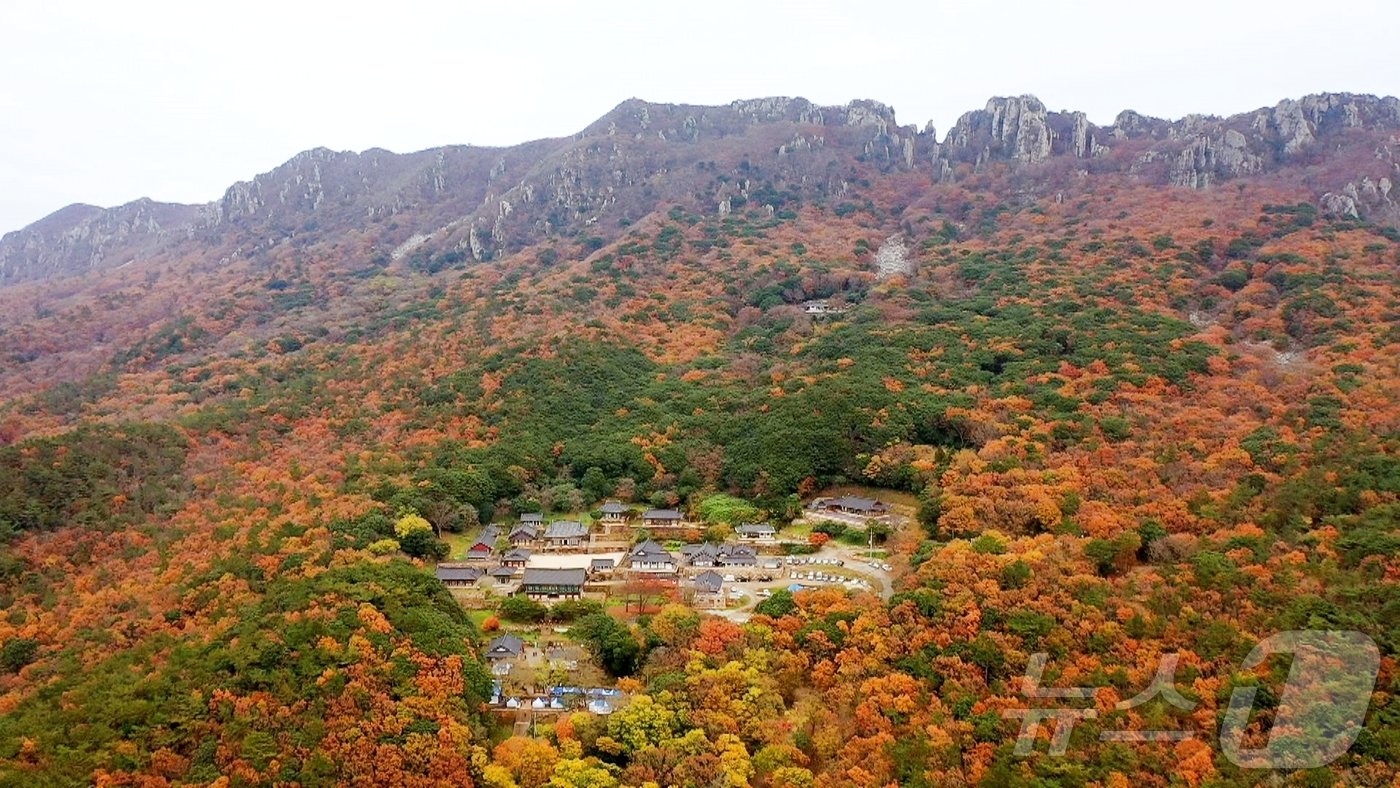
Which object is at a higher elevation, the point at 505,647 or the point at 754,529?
the point at 754,529

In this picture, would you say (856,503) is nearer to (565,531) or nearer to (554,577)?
(565,531)

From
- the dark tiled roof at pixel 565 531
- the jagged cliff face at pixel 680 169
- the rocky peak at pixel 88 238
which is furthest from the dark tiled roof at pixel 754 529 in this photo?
the rocky peak at pixel 88 238

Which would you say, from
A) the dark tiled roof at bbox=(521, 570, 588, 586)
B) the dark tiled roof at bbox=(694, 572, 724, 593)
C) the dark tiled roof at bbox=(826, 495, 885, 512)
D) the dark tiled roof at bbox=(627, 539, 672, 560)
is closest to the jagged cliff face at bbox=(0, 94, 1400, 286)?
the dark tiled roof at bbox=(826, 495, 885, 512)

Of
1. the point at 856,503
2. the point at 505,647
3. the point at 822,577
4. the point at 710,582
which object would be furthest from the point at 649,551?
the point at 856,503

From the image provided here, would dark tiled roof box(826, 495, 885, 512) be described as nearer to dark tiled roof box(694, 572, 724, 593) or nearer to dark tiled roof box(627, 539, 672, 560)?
dark tiled roof box(627, 539, 672, 560)

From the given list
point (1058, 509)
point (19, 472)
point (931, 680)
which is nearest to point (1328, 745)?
point (931, 680)

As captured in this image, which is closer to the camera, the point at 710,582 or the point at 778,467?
the point at 710,582

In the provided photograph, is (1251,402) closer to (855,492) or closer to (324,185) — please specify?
(855,492)
